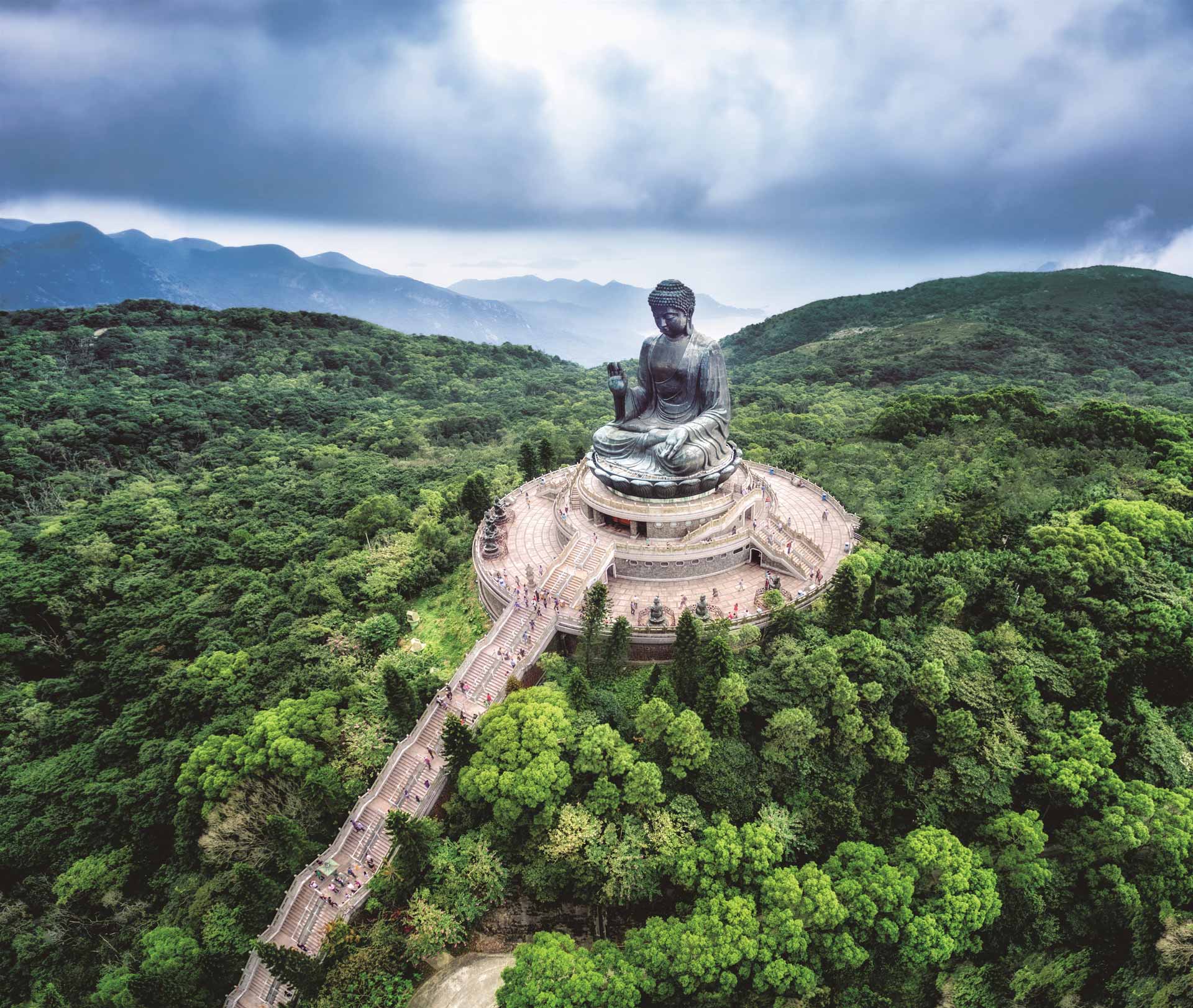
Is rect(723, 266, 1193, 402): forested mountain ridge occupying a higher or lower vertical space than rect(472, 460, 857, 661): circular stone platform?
higher

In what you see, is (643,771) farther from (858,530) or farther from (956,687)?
(858,530)

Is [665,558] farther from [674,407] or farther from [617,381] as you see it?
[617,381]

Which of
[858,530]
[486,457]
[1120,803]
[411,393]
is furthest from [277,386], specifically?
[1120,803]

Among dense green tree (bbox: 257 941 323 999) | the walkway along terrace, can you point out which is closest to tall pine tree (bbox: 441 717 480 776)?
the walkway along terrace

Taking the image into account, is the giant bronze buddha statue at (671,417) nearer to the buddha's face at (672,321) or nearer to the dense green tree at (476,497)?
the buddha's face at (672,321)

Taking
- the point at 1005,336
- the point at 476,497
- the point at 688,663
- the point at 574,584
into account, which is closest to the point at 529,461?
the point at 476,497

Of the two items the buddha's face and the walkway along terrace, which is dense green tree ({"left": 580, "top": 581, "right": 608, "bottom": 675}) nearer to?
the walkway along terrace

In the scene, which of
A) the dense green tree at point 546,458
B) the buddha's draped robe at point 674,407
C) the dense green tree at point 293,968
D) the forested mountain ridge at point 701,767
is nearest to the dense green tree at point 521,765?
the forested mountain ridge at point 701,767
